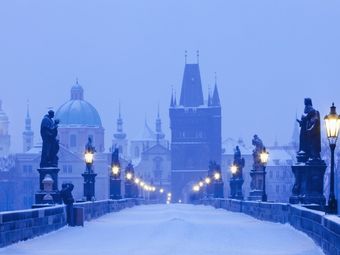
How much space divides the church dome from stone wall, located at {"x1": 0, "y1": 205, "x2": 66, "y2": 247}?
152 meters

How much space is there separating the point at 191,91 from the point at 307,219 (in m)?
158

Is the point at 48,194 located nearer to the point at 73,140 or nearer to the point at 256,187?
the point at 256,187

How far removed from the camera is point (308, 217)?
25234mm

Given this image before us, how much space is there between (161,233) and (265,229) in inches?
183

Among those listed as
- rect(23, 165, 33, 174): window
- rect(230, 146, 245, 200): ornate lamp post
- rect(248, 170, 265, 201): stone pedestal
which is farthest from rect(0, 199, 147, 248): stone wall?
rect(23, 165, 33, 174): window

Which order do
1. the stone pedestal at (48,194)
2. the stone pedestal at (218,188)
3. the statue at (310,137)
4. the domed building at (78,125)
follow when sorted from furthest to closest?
the domed building at (78,125) < the stone pedestal at (218,188) < the stone pedestal at (48,194) < the statue at (310,137)

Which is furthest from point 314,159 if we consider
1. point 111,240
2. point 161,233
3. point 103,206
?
point 103,206

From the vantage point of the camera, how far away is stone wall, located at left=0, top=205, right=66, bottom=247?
2272cm

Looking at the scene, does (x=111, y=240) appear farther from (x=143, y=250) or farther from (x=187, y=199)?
(x=187, y=199)

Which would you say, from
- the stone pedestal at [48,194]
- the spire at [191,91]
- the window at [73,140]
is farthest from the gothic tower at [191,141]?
the stone pedestal at [48,194]

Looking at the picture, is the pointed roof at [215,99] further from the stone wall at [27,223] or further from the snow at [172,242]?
the snow at [172,242]

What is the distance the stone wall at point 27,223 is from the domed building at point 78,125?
150484mm

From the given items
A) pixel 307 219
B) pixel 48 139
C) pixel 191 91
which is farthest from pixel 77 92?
pixel 307 219

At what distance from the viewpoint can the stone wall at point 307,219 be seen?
18.7m
